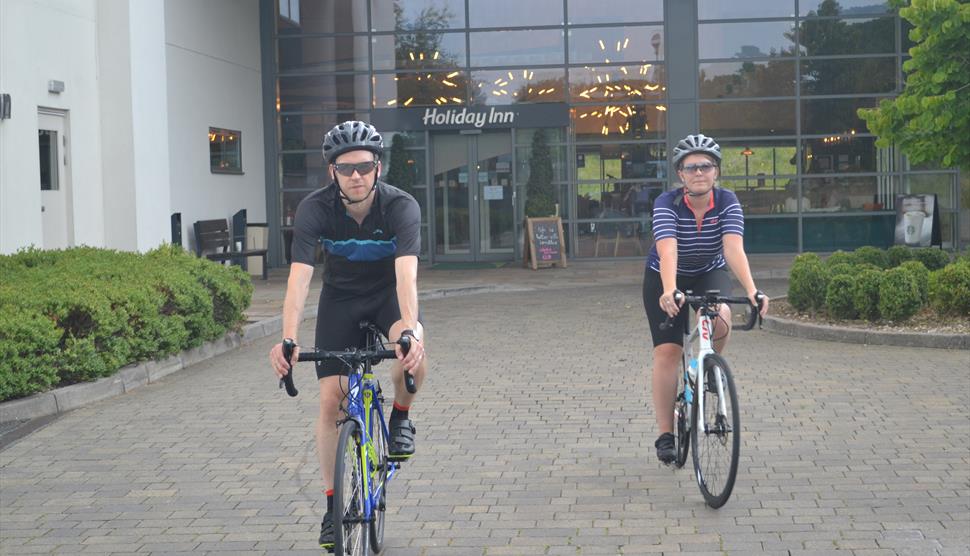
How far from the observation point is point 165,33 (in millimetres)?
21297

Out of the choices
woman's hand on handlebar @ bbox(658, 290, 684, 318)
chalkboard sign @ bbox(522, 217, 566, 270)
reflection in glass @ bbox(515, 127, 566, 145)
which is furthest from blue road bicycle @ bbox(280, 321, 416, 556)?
reflection in glass @ bbox(515, 127, 566, 145)

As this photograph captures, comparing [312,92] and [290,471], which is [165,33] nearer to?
[312,92]

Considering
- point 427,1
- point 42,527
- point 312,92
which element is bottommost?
point 42,527

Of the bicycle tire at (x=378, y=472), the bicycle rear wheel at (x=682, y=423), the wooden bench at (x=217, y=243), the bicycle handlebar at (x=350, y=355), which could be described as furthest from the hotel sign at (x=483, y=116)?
the bicycle handlebar at (x=350, y=355)

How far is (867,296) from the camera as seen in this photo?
12984mm

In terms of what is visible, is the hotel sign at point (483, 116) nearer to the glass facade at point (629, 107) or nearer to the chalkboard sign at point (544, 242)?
the glass facade at point (629, 107)

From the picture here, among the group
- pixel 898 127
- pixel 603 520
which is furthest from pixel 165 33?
pixel 603 520

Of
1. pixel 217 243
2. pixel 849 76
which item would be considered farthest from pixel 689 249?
pixel 849 76

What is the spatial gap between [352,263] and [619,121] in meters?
20.4

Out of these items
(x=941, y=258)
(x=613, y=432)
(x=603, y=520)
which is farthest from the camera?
(x=941, y=258)

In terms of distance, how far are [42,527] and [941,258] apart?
12.0 m

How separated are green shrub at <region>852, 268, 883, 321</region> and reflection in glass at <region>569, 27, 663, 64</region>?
43.1ft

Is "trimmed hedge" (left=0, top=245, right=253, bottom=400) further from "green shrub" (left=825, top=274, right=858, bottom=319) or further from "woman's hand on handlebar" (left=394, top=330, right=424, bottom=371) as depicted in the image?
"green shrub" (left=825, top=274, right=858, bottom=319)

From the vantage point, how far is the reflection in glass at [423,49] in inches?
1016
